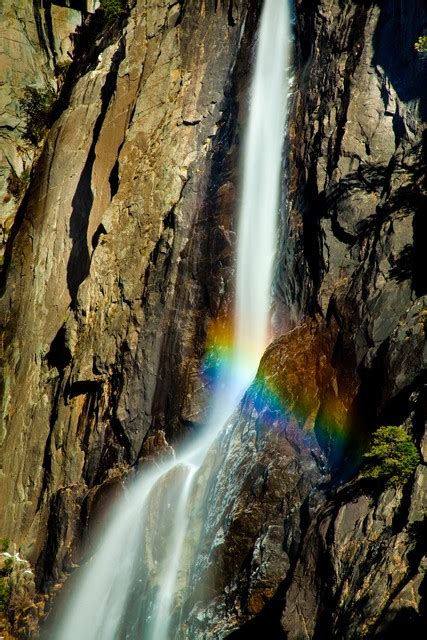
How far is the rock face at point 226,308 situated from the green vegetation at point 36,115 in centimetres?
98

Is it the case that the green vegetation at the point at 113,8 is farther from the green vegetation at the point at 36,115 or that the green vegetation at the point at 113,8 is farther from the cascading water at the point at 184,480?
the cascading water at the point at 184,480

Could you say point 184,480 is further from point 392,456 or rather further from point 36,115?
point 36,115

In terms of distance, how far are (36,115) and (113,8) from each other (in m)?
6.13

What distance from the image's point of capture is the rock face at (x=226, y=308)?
11.8 metres

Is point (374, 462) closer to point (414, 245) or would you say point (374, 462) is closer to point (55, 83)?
point (414, 245)

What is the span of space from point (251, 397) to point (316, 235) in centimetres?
418

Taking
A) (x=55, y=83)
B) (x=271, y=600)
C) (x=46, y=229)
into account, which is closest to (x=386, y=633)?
(x=271, y=600)

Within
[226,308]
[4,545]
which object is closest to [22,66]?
[226,308]

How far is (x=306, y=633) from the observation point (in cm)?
1072

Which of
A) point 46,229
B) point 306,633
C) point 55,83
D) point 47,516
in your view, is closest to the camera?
point 306,633

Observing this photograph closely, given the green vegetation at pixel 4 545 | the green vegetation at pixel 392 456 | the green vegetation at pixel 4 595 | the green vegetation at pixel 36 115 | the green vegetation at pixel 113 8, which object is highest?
the green vegetation at pixel 113 8

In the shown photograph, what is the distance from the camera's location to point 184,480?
1603 cm

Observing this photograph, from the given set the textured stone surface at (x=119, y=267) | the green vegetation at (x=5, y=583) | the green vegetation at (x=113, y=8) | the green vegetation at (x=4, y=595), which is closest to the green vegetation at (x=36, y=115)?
the textured stone surface at (x=119, y=267)

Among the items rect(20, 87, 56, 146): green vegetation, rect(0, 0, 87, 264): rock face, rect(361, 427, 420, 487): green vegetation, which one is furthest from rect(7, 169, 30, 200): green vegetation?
rect(361, 427, 420, 487): green vegetation
